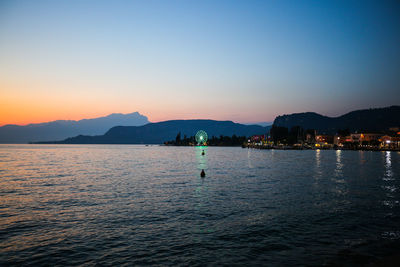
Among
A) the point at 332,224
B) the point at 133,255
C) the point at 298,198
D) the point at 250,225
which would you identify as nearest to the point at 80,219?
the point at 133,255

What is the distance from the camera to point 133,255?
44.1 ft

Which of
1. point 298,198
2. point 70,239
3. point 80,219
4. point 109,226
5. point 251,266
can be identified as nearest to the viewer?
point 251,266

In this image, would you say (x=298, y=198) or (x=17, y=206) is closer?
(x=17, y=206)

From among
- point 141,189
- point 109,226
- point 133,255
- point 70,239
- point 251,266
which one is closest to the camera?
point 251,266

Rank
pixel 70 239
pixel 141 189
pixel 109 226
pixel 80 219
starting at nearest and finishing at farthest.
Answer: pixel 70 239 < pixel 109 226 < pixel 80 219 < pixel 141 189

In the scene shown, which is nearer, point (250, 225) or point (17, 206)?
point (250, 225)

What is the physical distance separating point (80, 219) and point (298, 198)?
2092 cm

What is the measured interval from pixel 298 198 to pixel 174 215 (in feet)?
46.7

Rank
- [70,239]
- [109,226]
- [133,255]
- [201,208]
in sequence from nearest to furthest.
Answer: [133,255] → [70,239] → [109,226] → [201,208]

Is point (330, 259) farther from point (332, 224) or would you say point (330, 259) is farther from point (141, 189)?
point (141, 189)

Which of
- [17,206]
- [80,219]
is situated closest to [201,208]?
[80,219]

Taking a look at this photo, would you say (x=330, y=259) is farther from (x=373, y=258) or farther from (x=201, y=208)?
(x=201, y=208)

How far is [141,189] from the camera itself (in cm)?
3350

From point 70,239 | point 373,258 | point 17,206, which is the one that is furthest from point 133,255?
point 17,206
